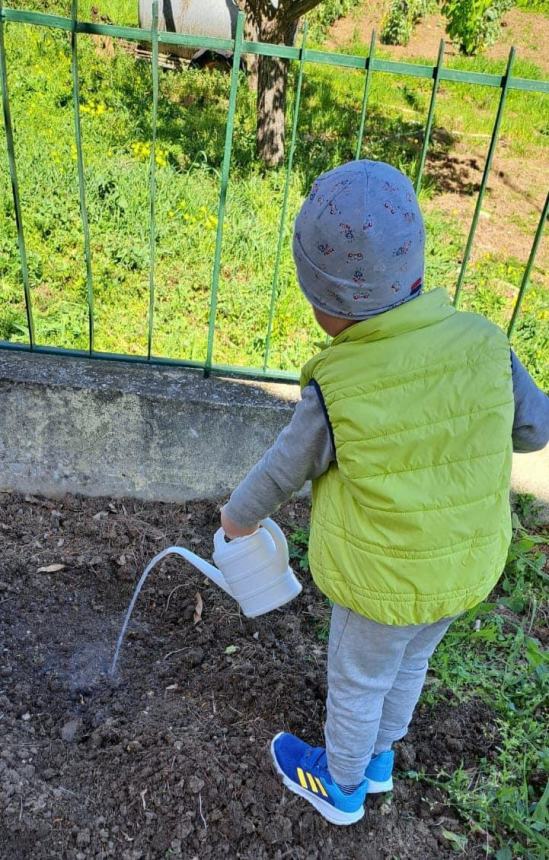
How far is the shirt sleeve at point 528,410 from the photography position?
59.2 inches

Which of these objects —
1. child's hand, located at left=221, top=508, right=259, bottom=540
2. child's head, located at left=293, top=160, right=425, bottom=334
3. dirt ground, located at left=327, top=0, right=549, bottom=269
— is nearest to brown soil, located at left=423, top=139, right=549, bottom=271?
dirt ground, located at left=327, top=0, right=549, bottom=269

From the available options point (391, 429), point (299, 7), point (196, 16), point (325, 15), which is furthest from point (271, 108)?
point (325, 15)

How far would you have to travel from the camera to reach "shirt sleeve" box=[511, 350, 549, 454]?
1.50 m

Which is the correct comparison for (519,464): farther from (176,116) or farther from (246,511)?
(176,116)

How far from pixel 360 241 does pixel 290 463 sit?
0.45 metres

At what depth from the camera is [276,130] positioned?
562 centimetres

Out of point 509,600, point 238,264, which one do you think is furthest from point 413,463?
point 238,264

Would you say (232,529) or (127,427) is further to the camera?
(127,427)

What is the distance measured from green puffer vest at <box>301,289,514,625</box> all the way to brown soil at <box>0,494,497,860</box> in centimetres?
77

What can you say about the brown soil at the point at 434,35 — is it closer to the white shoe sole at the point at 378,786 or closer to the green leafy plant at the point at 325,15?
the green leafy plant at the point at 325,15

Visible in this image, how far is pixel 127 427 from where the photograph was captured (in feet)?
9.12

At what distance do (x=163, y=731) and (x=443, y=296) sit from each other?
1.38 m

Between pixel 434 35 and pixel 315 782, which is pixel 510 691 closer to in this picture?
pixel 315 782

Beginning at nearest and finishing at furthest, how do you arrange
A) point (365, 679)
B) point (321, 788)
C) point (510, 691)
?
point (365, 679)
point (321, 788)
point (510, 691)
